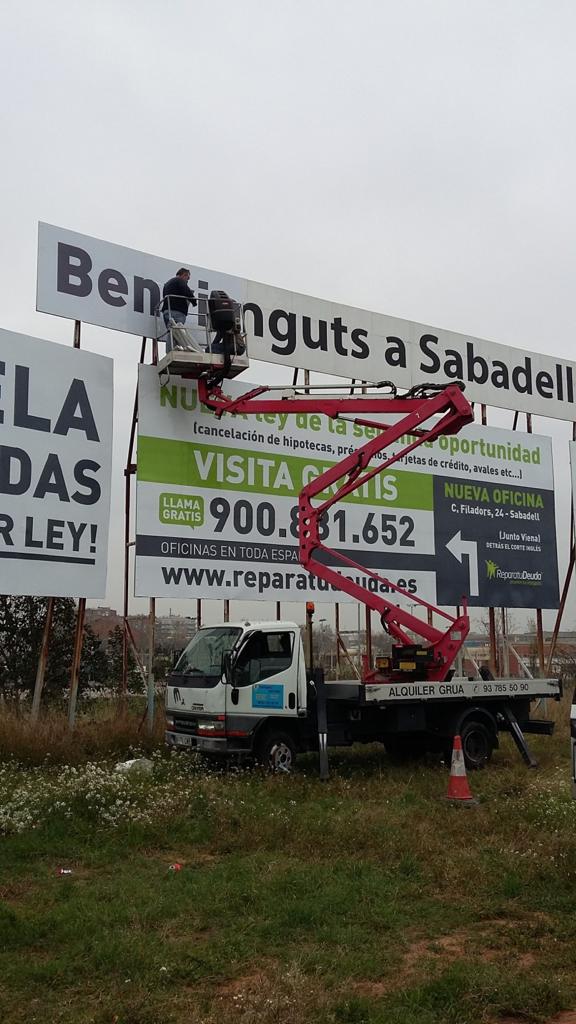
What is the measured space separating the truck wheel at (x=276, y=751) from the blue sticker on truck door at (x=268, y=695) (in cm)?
43

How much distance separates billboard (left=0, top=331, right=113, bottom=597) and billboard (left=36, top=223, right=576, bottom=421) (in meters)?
1.03

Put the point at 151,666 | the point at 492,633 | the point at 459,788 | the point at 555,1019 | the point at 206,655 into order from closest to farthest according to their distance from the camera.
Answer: the point at 555,1019 → the point at 459,788 → the point at 206,655 → the point at 151,666 → the point at 492,633

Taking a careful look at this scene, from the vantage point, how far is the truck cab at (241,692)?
11.8m

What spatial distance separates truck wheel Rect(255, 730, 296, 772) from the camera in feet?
39.1

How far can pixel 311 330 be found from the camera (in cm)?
1808

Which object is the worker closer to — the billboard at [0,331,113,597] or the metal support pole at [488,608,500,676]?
the billboard at [0,331,113,597]

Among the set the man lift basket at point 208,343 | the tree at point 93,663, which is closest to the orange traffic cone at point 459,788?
the man lift basket at point 208,343

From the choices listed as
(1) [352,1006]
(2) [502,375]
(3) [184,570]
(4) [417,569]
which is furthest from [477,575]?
(1) [352,1006]

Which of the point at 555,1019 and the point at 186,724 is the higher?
the point at 186,724

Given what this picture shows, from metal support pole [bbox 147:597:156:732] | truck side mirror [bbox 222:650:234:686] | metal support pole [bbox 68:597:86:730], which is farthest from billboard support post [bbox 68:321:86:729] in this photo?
truck side mirror [bbox 222:650:234:686]

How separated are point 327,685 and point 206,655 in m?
1.87

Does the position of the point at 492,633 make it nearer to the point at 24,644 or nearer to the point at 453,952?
the point at 24,644

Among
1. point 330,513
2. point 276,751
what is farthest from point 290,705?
point 330,513

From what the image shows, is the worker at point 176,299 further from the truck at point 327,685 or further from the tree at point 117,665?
the tree at point 117,665
